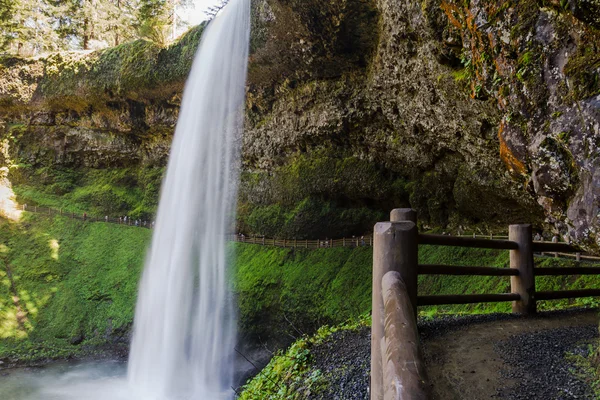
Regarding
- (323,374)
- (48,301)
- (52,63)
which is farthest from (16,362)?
(323,374)

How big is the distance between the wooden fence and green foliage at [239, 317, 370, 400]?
178 cm

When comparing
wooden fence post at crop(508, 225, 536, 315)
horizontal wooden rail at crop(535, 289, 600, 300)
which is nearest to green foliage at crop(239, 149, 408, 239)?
horizontal wooden rail at crop(535, 289, 600, 300)

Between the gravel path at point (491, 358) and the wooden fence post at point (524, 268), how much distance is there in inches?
7.8

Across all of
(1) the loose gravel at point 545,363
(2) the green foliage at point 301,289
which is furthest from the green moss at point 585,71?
(2) the green foliage at point 301,289

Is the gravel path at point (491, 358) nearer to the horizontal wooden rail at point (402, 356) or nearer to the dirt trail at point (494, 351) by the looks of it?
the dirt trail at point (494, 351)

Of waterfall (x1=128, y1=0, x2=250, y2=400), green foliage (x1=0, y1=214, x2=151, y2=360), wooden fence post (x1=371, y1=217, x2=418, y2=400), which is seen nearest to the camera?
wooden fence post (x1=371, y1=217, x2=418, y2=400)

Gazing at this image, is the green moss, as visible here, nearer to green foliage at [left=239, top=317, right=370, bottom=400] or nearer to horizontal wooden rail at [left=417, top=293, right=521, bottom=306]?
horizontal wooden rail at [left=417, top=293, right=521, bottom=306]

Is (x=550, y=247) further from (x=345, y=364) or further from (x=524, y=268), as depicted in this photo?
(x=345, y=364)

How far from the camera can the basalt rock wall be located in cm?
413

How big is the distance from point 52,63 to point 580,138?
2432cm

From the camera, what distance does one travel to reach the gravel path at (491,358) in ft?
9.48

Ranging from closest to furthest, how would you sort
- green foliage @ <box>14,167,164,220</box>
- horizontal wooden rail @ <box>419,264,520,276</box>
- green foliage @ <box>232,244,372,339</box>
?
1. horizontal wooden rail @ <box>419,264,520,276</box>
2. green foliage @ <box>232,244,372,339</box>
3. green foliage @ <box>14,167,164,220</box>

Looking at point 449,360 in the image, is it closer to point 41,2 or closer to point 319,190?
point 319,190

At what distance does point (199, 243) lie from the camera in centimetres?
1714
